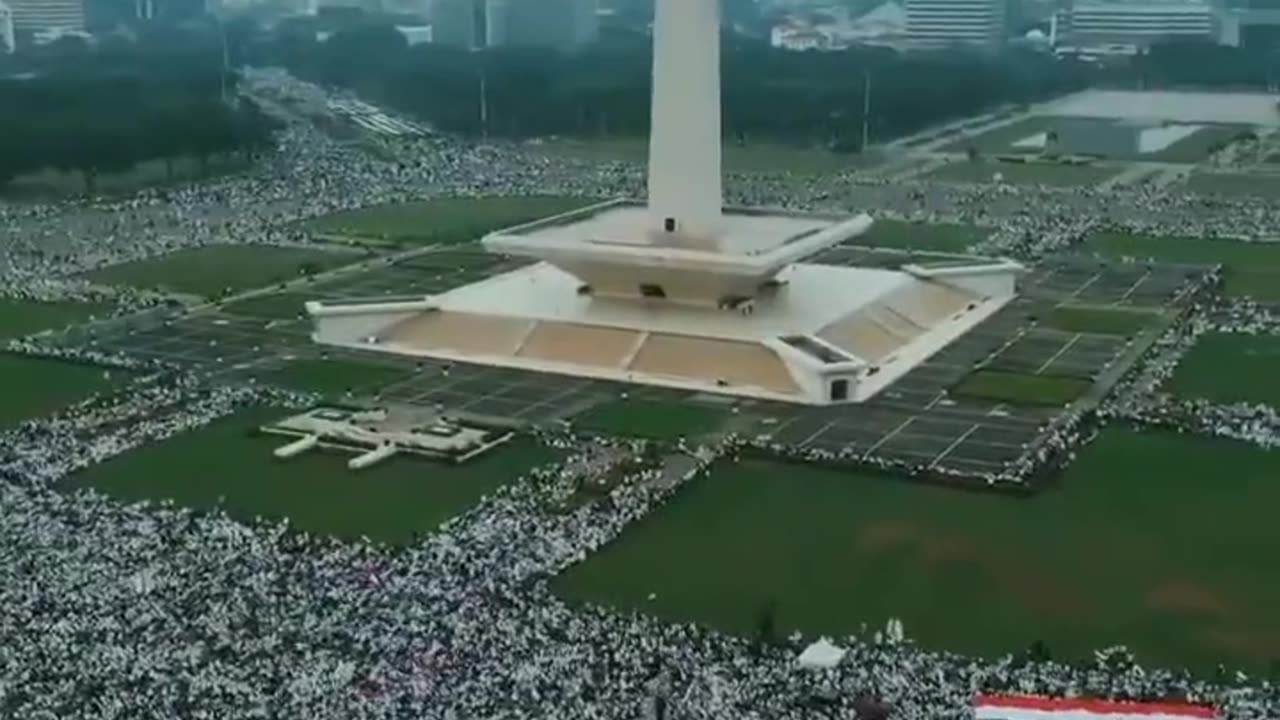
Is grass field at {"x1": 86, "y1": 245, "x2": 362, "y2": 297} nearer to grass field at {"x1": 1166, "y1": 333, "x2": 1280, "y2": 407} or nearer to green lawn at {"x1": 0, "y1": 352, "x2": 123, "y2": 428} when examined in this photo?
green lawn at {"x1": 0, "y1": 352, "x2": 123, "y2": 428}

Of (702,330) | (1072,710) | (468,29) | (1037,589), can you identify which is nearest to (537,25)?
(468,29)

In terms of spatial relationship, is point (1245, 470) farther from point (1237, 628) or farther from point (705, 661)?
point (705, 661)

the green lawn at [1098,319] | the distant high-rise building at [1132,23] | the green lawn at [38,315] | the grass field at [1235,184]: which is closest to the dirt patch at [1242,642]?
the green lawn at [1098,319]

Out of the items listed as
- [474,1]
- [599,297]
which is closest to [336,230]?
[599,297]

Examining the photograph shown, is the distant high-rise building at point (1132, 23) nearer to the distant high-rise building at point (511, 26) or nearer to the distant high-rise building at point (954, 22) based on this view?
the distant high-rise building at point (954, 22)

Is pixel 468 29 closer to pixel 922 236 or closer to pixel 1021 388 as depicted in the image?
pixel 922 236
